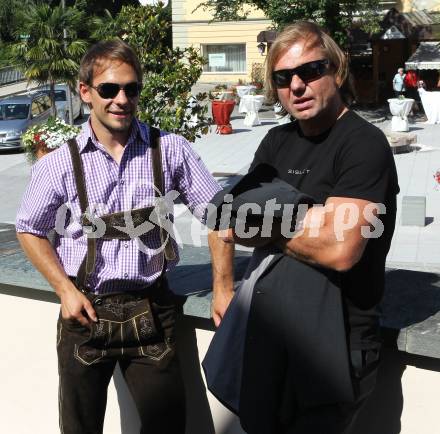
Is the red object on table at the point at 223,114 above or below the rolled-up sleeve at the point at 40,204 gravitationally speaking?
below

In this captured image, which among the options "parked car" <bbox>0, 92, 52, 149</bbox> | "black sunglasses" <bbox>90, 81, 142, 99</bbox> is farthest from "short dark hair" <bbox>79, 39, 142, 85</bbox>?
"parked car" <bbox>0, 92, 52, 149</bbox>

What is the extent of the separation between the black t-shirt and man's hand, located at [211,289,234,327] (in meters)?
0.53

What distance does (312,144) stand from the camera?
2.33 m

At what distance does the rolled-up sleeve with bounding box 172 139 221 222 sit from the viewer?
287 cm

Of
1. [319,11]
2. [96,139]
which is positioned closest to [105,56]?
[96,139]

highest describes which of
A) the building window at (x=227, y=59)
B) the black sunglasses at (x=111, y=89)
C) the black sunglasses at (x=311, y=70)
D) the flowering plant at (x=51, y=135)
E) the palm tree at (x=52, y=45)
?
the black sunglasses at (x=311, y=70)

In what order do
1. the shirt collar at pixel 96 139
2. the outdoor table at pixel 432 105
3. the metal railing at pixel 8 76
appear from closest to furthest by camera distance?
the shirt collar at pixel 96 139 < the outdoor table at pixel 432 105 < the metal railing at pixel 8 76

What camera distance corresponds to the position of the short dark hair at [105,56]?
2.74 m

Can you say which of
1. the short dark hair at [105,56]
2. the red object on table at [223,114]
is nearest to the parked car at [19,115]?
the red object on table at [223,114]

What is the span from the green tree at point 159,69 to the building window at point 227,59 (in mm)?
27797

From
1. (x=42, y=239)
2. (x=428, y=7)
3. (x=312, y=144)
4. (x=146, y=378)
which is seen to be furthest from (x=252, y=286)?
(x=428, y=7)

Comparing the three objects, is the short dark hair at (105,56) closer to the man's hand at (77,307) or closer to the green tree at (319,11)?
the man's hand at (77,307)

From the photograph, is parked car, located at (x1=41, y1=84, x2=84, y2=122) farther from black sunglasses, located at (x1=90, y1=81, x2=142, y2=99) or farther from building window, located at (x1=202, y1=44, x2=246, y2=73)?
black sunglasses, located at (x1=90, y1=81, x2=142, y2=99)

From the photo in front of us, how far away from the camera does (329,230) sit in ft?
7.08
